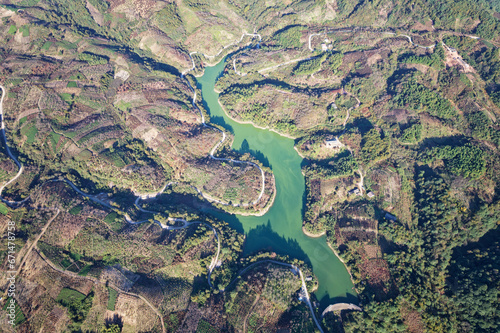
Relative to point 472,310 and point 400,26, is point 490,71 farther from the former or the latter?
point 472,310

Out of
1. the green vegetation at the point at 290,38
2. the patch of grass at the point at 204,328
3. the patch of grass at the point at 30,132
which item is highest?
the green vegetation at the point at 290,38

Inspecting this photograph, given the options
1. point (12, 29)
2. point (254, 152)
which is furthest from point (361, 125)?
point (12, 29)

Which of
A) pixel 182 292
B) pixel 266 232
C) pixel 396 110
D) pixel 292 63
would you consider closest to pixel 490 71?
pixel 396 110

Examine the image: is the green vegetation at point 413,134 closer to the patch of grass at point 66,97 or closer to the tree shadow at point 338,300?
the tree shadow at point 338,300

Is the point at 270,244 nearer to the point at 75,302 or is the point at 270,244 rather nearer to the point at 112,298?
the point at 112,298

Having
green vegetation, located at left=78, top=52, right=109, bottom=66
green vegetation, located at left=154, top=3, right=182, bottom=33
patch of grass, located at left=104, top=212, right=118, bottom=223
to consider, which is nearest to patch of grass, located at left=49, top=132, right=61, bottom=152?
patch of grass, located at left=104, top=212, right=118, bottom=223

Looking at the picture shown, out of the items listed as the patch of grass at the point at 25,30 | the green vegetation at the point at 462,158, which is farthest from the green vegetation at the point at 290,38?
the patch of grass at the point at 25,30

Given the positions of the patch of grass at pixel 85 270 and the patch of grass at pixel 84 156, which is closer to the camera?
the patch of grass at pixel 85 270

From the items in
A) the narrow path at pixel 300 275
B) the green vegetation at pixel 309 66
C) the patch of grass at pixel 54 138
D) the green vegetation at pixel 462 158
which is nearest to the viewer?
the narrow path at pixel 300 275
